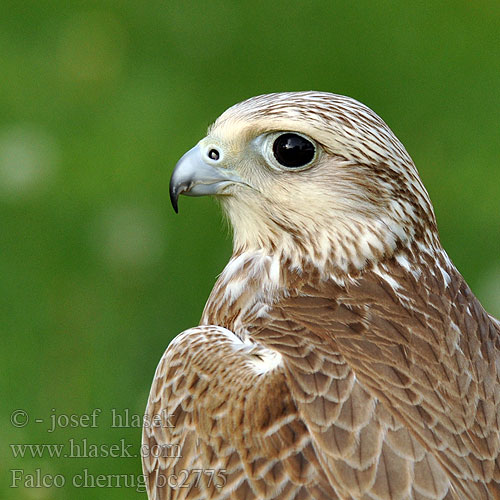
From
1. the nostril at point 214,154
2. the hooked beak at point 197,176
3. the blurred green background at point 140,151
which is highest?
the nostril at point 214,154

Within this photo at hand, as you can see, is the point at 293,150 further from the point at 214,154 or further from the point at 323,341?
the point at 323,341

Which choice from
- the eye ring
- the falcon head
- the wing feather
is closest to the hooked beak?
the falcon head

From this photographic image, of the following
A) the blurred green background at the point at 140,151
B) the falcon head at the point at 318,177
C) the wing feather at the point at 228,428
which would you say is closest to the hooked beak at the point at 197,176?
the falcon head at the point at 318,177

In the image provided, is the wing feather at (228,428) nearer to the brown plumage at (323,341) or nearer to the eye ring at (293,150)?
the brown plumage at (323,341)

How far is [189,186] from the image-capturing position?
4414mm

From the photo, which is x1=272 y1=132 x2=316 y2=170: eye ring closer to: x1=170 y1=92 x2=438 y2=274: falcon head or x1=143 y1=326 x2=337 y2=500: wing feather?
x1=170 y1=92 x2=438 y2=274: falcon head

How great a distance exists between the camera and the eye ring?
427cm

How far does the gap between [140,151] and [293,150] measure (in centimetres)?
429

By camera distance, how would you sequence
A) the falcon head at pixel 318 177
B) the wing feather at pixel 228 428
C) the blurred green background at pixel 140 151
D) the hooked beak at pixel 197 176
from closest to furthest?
the wing feather at pixel 228 428 < the falcon head at pixel 318 177 < the hooked beak at pixel 197 176 < the blurred green background at pixel 140 151

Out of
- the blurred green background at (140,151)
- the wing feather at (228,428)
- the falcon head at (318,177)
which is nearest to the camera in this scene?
the wing feather at (228,428)

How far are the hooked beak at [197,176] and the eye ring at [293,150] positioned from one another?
191 millimetres

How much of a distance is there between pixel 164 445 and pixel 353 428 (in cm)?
74

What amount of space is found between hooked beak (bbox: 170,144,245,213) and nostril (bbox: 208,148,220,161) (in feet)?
0.09

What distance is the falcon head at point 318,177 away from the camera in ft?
13.9
